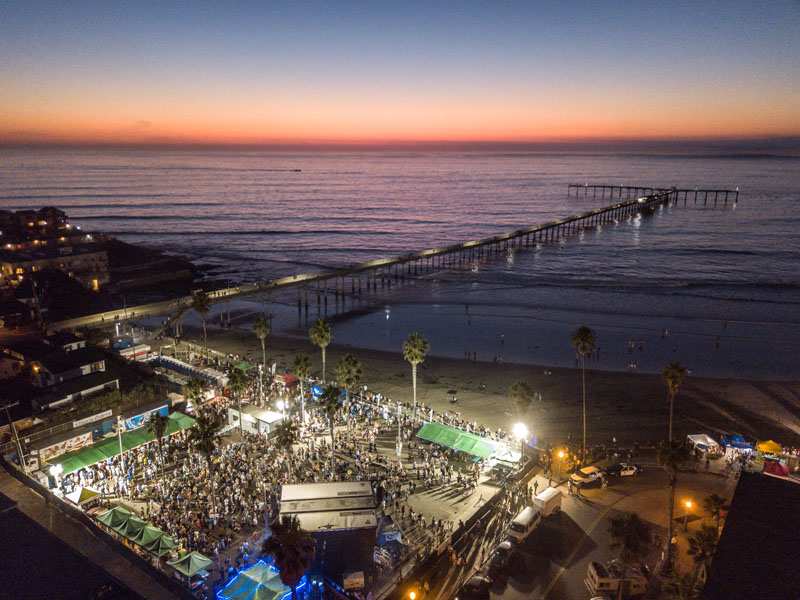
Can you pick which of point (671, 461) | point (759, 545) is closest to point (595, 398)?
point (671, 461)

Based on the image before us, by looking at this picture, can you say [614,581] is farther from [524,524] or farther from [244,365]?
[244,365]

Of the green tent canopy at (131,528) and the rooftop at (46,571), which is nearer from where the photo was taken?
the rooftop at (46,571)

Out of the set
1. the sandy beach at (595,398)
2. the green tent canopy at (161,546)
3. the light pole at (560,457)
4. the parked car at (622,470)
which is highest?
the green tent canopy at (161,546)

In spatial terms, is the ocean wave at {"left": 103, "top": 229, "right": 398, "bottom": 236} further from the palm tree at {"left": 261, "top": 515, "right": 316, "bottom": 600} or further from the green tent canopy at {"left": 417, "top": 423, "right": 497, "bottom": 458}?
the palm tree at {"left": 261, "top": 515, "right": 316, "bottom": 600}

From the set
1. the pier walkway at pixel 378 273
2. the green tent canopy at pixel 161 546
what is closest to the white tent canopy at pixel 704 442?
the green tent canopy at pixel 161 546

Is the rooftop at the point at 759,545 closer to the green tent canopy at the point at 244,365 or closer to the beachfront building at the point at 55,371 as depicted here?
the green tent canopy at the point at 244,365

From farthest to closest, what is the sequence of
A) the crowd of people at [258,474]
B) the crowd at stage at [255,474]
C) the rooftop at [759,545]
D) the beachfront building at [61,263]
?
the beachfront building at [61,263] < the crowd at stage at [255,474] < the crowd of people at [258,474] < the rooftop at [759,545]

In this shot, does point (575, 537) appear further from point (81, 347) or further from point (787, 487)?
point (81, 347)
